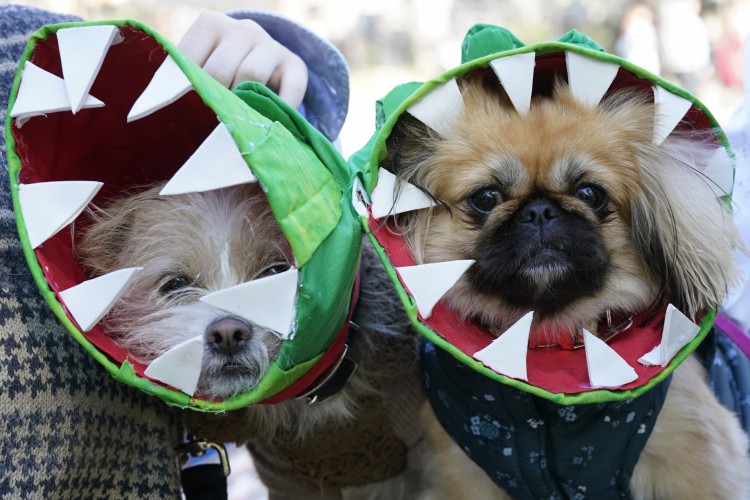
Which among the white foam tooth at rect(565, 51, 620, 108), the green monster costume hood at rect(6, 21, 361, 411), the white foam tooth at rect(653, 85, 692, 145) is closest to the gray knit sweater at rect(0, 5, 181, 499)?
the green monster costume hood at rect(6, 21, 361, 411)

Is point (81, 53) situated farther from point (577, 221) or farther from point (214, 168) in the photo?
point (577, 221)

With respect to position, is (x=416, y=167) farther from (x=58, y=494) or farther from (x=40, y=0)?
(x=40, y=0)

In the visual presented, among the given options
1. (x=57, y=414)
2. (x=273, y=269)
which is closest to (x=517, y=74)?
(x=273, y=269)

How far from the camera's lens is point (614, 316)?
5.03 ft

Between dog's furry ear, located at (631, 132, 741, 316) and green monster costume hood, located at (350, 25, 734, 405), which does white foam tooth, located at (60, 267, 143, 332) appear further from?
dog's furry ear, located at (631, 132, 741, 316)

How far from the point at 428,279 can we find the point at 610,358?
34 centimetres

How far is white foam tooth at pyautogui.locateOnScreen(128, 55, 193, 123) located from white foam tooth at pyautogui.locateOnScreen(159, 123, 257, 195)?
8 centimetres

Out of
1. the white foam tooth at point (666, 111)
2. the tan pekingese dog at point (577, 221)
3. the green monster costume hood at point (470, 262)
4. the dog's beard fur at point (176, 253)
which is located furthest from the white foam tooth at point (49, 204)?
the white foam tooth at point (666, 111)

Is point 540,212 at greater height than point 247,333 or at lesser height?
greater

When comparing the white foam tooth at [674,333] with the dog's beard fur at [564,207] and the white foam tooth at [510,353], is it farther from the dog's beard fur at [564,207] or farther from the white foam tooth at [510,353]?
the white foam tooth at [510,353]

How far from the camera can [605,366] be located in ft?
4.28

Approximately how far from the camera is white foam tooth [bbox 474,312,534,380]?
4.16 ft

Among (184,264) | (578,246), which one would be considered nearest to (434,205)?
(578,246)

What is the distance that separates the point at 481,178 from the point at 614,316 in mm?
417
